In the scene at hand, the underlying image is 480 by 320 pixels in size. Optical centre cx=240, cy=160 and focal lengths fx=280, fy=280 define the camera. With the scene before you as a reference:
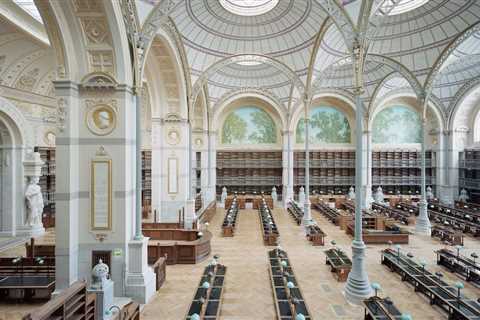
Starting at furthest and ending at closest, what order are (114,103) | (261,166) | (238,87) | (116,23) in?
(261,166), (238,87), (114,103), (116,23)

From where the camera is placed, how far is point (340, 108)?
91.4 ft

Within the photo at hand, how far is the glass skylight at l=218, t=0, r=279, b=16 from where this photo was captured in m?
15.4

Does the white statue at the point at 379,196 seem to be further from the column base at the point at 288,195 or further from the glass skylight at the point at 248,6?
the glass skylight at the point at 248,6

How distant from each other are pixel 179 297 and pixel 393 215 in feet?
59.5

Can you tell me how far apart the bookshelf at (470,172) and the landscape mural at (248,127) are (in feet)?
55.3

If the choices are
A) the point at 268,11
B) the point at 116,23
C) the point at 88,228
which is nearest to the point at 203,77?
the point at 268,11

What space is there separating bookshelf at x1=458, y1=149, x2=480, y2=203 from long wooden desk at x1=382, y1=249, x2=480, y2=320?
1834cm

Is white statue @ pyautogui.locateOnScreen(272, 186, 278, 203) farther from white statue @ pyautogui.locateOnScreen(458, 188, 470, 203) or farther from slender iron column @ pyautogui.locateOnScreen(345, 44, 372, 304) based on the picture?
slender iron column @ pyautogui.locateOnScreen(345, 44, 372, 304)

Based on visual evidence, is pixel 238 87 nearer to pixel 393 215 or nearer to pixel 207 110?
pixel 207 110

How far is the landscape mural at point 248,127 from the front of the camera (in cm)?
2792

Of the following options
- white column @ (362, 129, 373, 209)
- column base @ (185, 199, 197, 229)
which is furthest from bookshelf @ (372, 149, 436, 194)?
column base @ (185, 199, 197, 229)

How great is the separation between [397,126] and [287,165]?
11.7m

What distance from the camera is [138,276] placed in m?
8.60

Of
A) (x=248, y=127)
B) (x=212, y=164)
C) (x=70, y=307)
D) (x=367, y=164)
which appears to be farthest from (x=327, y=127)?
(x=70, y=307)
